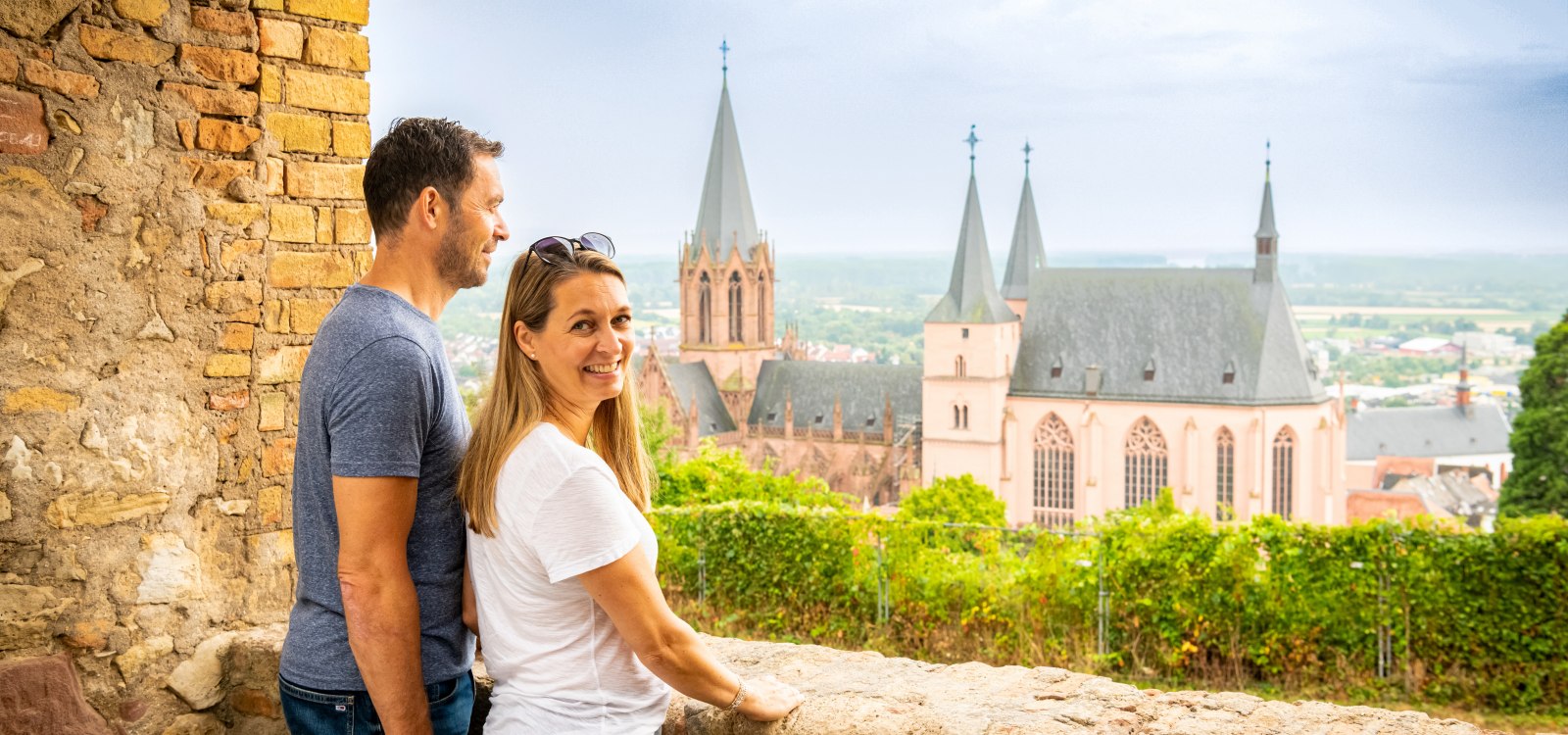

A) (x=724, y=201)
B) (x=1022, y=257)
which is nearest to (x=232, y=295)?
(x=724, y=201)

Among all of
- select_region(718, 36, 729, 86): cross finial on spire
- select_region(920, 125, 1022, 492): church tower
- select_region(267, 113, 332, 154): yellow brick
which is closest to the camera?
select_region(267, 113, 332, 154): yellow brick

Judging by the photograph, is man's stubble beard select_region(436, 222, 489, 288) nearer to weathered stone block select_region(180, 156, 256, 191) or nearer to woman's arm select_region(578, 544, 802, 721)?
woman's arm select_region(578, 544, 802, 721)


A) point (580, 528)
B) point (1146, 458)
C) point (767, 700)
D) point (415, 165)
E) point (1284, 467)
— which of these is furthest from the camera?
point (1146, 458)

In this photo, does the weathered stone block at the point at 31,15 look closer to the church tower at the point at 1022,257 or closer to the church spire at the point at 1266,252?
the church spire at the point at 1266,252

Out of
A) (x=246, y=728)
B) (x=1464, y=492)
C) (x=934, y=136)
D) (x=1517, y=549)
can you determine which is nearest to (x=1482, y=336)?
(x=1464, y=492)

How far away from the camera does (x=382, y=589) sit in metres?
1.72

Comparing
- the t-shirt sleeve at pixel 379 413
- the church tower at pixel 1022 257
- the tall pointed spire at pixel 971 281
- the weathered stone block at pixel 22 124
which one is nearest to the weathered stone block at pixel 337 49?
the weathered stone block at pixel 22 124

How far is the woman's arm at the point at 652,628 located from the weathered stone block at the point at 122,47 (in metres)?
1.43

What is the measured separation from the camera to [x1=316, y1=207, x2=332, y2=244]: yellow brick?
2.58m

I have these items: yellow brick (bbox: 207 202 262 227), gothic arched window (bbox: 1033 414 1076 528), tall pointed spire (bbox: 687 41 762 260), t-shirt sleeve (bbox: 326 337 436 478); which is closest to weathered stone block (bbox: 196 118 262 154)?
yellow brick (bbox: 207 202 262 227)

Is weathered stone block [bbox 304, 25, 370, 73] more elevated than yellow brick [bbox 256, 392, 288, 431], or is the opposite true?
weathered stone block [bbox 304, 25, 370, 73]

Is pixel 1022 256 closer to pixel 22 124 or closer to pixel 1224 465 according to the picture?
pixel 1224 465

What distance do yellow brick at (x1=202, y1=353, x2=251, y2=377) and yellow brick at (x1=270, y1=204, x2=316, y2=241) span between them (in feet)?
0.82

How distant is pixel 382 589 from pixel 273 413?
968mm
